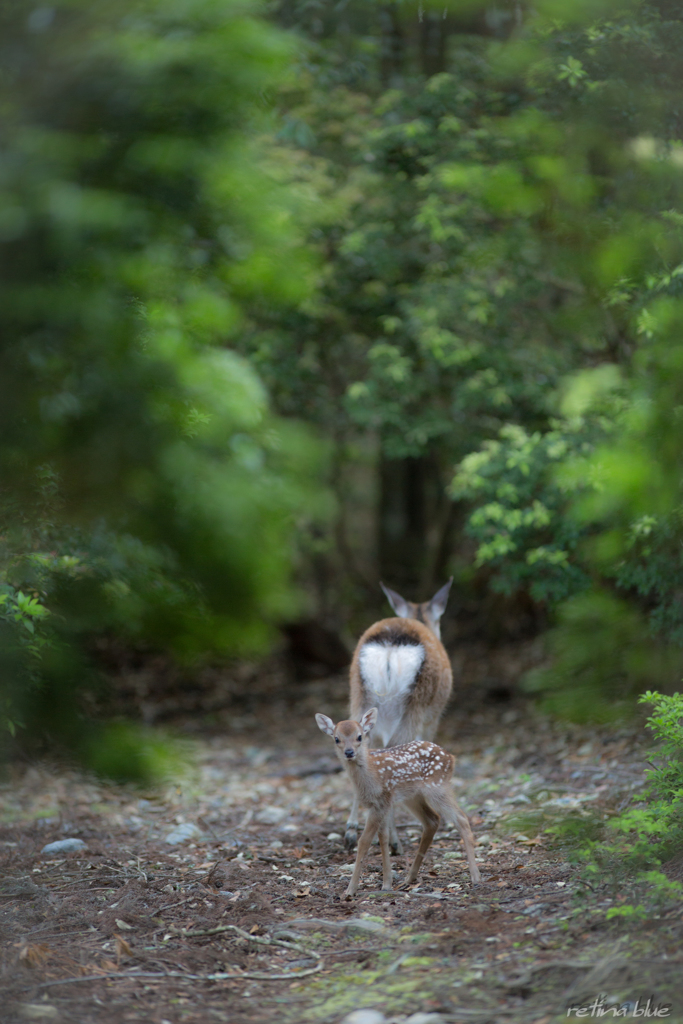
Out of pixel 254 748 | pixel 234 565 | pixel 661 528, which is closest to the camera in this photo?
pixel 234 565

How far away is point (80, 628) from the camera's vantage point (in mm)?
2195

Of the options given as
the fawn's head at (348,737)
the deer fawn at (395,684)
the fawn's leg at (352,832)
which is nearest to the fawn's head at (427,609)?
the deer fawn at (395,684)

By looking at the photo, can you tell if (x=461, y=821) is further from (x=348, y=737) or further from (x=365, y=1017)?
(x=365, y=1017)

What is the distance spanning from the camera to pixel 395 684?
5.75 metres

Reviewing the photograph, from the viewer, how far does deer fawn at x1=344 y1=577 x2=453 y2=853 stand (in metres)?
5.76

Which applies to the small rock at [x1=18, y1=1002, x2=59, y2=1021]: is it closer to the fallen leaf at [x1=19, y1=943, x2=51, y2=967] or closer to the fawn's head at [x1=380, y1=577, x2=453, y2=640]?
the fallen leaf at [x1=19, y1=943, x2=51, y2=967]

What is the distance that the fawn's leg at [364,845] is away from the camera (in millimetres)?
4445

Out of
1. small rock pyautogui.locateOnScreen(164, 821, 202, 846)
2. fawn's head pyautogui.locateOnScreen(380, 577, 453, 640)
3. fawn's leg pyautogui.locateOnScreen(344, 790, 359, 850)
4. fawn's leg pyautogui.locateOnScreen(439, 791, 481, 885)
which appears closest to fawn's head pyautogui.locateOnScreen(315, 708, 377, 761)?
fawn's leg pyautogui.locateOnScreen(439, 791, 481, 885)

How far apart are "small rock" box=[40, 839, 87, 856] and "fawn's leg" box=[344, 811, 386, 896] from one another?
1.82 m

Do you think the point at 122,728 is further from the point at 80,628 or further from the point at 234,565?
the point at 234,565

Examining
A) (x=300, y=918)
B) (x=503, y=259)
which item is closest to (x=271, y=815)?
(x=300, y=918)

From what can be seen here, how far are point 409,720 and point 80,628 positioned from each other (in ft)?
12.9

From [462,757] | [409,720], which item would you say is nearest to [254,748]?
[462,757]

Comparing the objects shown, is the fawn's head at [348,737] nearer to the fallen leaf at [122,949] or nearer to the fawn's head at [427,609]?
the fallen leaf at [122,949]
